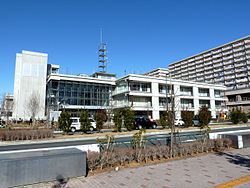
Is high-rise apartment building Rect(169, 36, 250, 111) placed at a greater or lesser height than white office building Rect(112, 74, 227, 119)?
greater

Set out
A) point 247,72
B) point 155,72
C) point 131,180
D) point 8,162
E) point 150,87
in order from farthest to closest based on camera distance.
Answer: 1. point 155,72
2. point 247,72
3. point 150,87
4. point 131,180
5. point 8,162

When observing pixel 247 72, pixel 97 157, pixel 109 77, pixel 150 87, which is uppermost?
pixel 247 72

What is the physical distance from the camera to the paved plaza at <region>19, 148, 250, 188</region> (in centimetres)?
554

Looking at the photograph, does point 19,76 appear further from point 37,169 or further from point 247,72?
point 247,72

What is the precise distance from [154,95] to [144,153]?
41.2 metres

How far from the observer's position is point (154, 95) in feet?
160

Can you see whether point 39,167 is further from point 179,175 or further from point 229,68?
point 229,68

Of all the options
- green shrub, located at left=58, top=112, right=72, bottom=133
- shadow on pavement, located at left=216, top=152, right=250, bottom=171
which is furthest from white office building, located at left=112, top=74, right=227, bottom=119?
shadow on pavement, located at left=216, top=152, right=250, bottom=171

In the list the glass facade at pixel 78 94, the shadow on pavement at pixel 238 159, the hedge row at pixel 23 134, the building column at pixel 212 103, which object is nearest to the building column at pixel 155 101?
the glass facade at pixel 78 94

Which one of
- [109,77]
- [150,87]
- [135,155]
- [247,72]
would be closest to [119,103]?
[150,87]

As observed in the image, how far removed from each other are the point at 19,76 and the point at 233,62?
77.5 meters

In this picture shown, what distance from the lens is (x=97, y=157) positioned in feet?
23.2

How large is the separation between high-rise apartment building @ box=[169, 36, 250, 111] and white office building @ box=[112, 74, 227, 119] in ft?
80.8

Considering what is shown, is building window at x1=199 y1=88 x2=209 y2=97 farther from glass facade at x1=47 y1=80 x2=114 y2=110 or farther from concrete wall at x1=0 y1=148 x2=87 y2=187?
concrete wall at x1=0 y1=148 x2=87 y2=187
